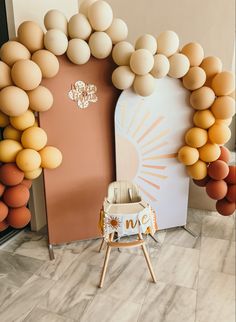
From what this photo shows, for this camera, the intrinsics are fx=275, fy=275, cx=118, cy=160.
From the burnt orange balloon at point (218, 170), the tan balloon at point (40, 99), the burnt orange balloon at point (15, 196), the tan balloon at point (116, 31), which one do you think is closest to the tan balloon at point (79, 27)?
the tan balloon at point (116, 31)

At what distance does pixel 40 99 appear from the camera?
67.3 inches

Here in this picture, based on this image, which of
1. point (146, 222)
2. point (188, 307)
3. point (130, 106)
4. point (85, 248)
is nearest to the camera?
point (188, 307)

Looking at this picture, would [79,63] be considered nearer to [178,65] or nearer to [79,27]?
[79,27]

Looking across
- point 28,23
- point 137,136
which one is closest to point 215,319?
point 137,136

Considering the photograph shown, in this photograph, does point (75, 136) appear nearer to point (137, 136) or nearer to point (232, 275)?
point (137, 136)

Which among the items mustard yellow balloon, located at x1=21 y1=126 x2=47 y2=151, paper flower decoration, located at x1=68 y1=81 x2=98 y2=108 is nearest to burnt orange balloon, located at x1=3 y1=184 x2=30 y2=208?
mustard yellow balloon, located at x1=21 y1=126 x2=47 y2=151

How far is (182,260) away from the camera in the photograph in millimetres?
2051

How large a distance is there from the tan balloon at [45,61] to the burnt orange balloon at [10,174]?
62 cm

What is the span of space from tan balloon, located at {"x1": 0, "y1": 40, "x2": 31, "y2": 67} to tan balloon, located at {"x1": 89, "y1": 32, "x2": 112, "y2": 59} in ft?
1.42

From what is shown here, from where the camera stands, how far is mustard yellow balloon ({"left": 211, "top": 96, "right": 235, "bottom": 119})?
1.88 meters

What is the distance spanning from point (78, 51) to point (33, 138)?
24.4 inches

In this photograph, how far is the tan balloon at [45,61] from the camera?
5.49 ft

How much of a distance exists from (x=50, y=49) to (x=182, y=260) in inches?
68.2

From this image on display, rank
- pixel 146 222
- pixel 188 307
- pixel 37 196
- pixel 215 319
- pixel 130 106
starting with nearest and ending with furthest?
pixel 215 319, pixel 188 307, pixel 146 222, pixel 130 106, pixel 37 196
